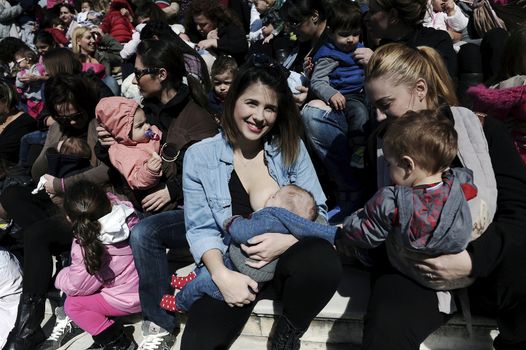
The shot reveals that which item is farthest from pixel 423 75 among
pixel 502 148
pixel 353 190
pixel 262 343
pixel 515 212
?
pixel 262 343

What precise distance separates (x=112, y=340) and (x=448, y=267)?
183 centimetres

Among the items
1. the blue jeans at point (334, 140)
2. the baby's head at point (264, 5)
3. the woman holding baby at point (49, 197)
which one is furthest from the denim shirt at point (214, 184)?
the baby's head at point (264, 5)

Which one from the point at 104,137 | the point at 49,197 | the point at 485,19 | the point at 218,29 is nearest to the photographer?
the point at 104,137

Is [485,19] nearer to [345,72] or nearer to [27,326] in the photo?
[345,72]

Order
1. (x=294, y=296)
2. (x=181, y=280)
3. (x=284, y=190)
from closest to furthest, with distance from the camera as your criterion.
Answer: (x=294, y=296) → (x=284, y=190) → (x=181, y=280)

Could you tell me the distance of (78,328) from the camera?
3.10 m

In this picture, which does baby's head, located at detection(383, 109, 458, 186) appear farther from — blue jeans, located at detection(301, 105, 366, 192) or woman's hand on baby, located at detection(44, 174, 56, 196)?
woman's hand on baby, located at detection(44, 174, 56, 196)

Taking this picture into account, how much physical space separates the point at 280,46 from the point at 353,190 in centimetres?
175

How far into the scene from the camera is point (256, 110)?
2.52 meters

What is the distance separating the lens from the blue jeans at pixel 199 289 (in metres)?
2.36

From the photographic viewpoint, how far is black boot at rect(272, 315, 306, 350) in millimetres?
2322

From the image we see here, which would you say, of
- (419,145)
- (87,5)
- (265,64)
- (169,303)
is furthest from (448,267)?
(87,5)

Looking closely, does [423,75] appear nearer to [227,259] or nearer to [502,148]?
[502,148]

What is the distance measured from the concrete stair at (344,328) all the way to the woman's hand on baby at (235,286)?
31 centimetres
